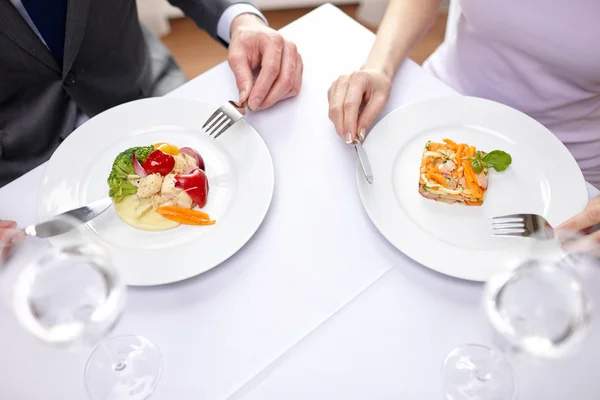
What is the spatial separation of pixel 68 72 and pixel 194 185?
595 millimetres

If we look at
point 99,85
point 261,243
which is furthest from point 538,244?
point 99,85

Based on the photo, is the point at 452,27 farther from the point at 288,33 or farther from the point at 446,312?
the point at 446,312

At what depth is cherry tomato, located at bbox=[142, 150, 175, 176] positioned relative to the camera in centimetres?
92

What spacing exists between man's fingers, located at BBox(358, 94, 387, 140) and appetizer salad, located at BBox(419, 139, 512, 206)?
0.41ft

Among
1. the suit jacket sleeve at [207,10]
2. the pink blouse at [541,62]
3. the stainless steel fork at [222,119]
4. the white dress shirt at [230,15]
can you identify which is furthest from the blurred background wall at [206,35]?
the stainless steel fork at [222,119]

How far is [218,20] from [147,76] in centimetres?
31

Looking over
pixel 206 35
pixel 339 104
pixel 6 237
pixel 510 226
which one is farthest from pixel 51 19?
pixel 206 35

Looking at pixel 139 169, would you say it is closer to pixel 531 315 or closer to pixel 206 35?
pixel 531 315

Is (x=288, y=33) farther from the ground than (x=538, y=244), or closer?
farther from the ground

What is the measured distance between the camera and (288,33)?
121cm

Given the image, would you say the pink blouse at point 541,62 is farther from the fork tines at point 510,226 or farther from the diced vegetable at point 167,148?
the diced vegetable at point 167,148

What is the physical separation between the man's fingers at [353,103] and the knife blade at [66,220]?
475mm

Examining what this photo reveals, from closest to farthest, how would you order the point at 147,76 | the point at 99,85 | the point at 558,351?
the point at 558,351
the point at 99,85
the point at 147,76

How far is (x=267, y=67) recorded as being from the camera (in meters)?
1.04
